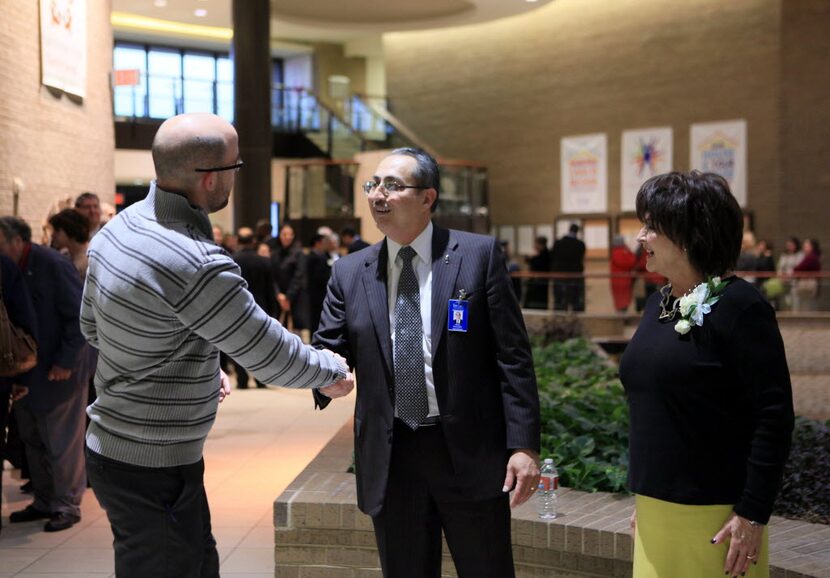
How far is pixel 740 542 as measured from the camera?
102 inches

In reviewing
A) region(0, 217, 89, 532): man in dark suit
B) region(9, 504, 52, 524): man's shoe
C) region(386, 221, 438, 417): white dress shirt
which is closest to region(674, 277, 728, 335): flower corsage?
region(386, 221, 438, 417): white dress shirt

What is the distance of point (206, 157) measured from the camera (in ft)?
8.98

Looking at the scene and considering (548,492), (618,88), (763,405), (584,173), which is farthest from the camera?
(584,173)

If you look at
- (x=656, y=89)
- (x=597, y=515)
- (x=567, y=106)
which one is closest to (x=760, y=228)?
(x=656, y=89)

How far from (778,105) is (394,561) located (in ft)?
63.3

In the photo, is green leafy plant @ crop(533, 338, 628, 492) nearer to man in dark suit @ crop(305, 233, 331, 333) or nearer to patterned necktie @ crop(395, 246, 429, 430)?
patterned necktie @ crop(395, 246, 429, 430)

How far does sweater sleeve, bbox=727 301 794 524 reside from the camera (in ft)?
8.38

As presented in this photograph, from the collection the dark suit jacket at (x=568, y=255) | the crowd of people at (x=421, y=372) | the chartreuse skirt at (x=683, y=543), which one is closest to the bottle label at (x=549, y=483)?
the crowd of people at (x=421, y=372)

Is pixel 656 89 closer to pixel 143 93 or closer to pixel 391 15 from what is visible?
pixel 391 15

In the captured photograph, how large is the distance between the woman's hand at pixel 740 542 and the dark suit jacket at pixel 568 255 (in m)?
15.2

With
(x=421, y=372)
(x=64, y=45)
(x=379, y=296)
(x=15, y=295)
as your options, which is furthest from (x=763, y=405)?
(x=64, y=45)

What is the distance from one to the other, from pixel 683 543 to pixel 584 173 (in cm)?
2200

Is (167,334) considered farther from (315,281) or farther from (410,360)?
(315,281)

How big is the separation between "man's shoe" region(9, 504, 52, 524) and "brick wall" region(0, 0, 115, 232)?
4.39 m
